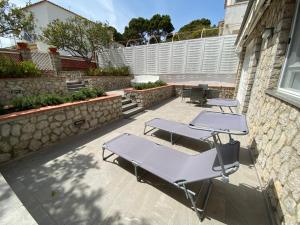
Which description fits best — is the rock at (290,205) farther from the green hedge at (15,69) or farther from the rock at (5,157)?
the green hedge at (15,69)

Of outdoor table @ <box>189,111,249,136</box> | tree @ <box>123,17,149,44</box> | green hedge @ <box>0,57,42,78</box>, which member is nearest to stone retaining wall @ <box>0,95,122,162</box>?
outdoor table @ <box>189,111,249,136</box>

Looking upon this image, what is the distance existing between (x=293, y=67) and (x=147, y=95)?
5266 mm

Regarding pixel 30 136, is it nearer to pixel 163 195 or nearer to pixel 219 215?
pixel 163 195

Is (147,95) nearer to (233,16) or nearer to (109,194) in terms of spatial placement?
(109,194)

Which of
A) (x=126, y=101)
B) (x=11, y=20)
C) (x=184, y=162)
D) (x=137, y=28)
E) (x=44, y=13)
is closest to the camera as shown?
(x=184, y=162)

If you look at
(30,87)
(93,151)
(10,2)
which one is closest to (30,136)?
(93,151)

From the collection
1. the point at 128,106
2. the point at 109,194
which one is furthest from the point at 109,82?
the point at 109,194

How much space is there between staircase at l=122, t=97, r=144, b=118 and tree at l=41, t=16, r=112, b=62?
29.6 feet

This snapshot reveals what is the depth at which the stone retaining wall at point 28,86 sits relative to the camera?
6064mm

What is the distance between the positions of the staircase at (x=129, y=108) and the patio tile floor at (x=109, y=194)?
8.95 feet

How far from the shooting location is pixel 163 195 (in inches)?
85.1

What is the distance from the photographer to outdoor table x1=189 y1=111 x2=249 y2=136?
1.70m

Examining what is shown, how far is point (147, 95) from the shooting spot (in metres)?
6.90

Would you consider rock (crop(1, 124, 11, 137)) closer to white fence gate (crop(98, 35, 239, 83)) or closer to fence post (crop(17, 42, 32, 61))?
fence post (crop(17, 42, 32, 61))
